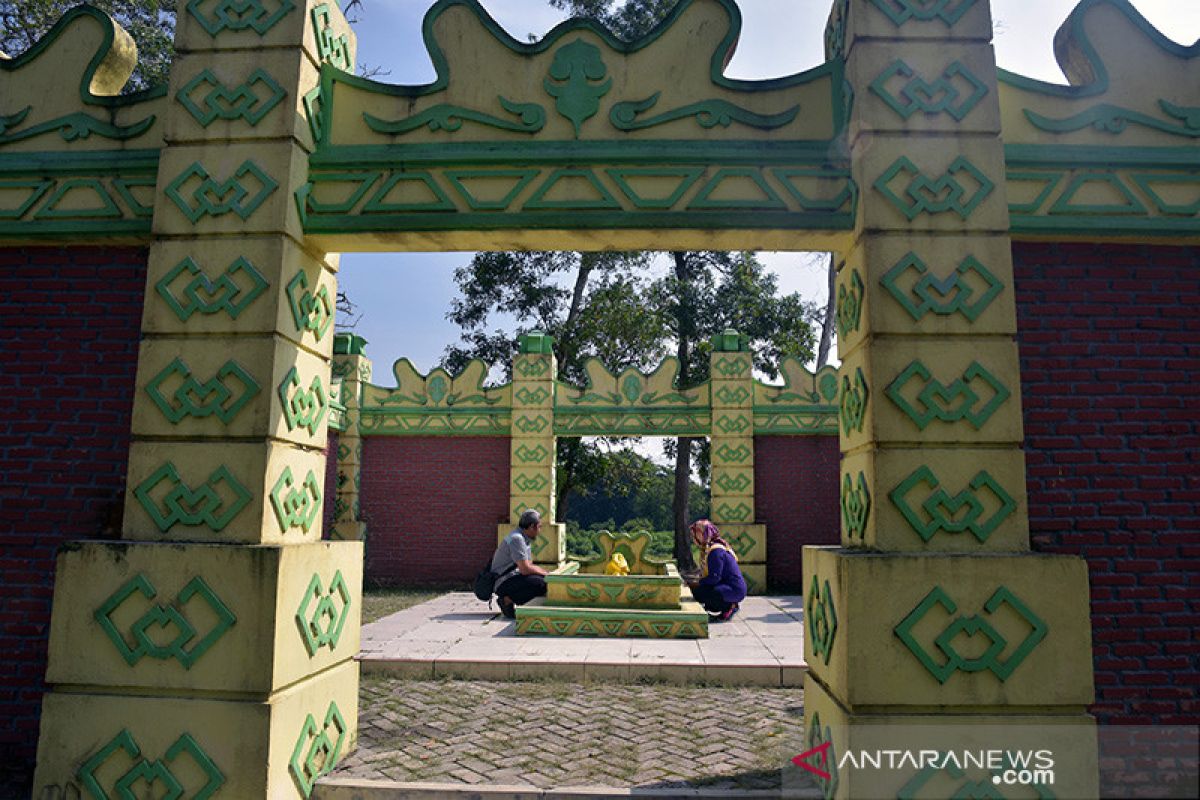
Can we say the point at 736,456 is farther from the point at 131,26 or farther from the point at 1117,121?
the point at 131,26

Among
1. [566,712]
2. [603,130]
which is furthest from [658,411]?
[603,130]

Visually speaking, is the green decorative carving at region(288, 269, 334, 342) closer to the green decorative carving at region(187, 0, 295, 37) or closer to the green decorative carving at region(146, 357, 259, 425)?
the green decorative carving at region(146, 357, 259, 425)

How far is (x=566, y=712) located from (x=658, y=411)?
8.47 meters

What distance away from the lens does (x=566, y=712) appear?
5590 mm

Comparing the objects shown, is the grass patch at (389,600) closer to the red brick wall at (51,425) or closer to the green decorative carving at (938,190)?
A: the red brick wall at (51,425)

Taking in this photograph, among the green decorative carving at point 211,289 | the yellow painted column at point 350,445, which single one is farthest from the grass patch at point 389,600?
the green decorative carving at point 211,289

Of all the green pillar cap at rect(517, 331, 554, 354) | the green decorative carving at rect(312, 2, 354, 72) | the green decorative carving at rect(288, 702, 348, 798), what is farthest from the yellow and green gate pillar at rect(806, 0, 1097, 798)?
the green pillar cap at rect(517, 331, 554, 354)

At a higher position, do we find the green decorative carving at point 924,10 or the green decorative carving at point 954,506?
the green decorative carving at point 924,10

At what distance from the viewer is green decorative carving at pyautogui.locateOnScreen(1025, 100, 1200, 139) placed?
13.0 ft

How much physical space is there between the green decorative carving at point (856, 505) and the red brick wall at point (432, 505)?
10.2 metres

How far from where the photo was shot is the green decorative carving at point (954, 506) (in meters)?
3.50

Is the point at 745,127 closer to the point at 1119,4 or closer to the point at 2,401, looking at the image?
the point at 1119,4

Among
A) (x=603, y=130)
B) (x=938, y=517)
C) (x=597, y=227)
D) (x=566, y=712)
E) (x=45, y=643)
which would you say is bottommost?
(x=566, y=712)

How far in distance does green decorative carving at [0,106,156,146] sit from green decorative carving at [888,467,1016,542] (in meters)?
4.60
